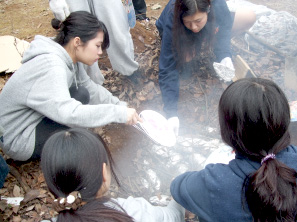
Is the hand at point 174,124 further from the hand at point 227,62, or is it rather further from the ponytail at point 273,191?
the ponytail at point 273,191

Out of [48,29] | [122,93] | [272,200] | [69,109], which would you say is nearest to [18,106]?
[69,109]

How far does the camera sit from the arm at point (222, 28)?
2.94 meters

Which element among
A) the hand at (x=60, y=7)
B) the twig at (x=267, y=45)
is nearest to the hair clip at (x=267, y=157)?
the hand at (x=60, y=7)

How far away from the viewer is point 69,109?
1.83 m

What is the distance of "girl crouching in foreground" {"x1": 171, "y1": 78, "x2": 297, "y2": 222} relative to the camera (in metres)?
1.17

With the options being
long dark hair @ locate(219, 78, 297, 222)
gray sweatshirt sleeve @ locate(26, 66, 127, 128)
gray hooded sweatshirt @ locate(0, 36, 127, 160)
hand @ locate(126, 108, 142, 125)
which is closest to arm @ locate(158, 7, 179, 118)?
hand @ locate(126, 108, 142, 125)

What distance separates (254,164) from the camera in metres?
1.28

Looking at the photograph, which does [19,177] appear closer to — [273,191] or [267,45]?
[273,191]

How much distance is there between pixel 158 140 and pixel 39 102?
3.35 ft

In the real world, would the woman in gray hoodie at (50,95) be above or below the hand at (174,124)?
above

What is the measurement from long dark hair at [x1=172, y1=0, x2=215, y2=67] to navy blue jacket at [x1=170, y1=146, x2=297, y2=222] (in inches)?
62.4

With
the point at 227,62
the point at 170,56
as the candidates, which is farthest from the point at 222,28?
the point at 170,56

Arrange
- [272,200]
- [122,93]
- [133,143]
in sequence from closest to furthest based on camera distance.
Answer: [272,200], [133,143], [122,93]

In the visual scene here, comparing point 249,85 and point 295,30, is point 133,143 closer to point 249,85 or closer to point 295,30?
point 249,85
